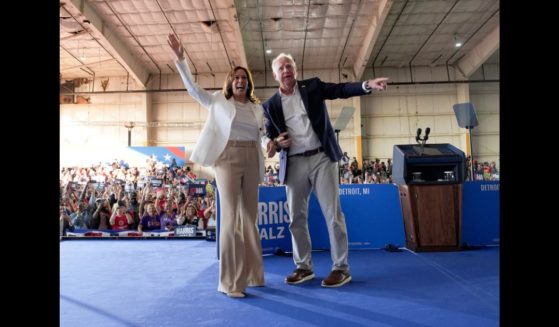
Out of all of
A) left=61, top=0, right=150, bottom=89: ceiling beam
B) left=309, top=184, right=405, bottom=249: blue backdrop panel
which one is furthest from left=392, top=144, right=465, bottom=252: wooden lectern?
left=61, top=0, right=150, bottom=89: ceiling beam

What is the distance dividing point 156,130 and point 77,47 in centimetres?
407

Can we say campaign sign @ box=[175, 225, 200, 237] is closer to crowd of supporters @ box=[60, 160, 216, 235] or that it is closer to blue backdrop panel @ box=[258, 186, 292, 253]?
crowd of supporters @ box=[60, 160, 216, 235]

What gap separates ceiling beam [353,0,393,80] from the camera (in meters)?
9.62

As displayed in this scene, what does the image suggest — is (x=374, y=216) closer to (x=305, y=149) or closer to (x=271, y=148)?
(x=305, y=149)

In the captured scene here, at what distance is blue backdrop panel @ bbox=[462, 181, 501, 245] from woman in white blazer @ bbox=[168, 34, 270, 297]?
2.38 metres

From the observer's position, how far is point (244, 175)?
7.44 ft

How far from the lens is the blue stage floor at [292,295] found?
159cm

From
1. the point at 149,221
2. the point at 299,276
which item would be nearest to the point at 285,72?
the point at 299,276

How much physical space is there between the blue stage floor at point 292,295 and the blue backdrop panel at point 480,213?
0.43 m

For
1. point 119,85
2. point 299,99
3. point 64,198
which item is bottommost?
point 64,198

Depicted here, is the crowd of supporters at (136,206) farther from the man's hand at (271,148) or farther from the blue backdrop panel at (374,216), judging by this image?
the man's hand at (271,148)
